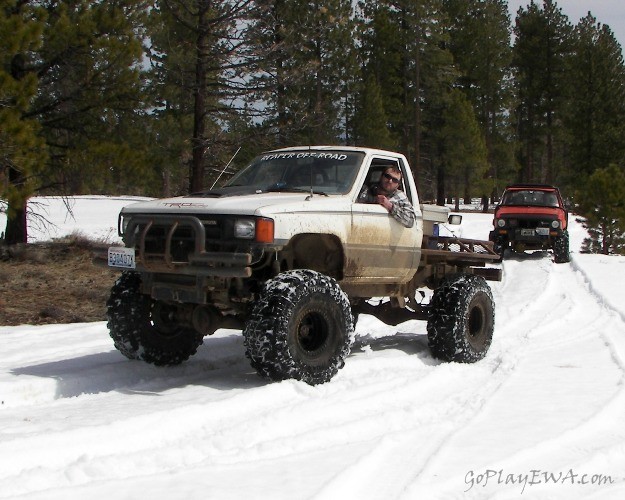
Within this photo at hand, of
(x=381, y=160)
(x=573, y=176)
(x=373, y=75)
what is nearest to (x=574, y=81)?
(x=573, y=176)

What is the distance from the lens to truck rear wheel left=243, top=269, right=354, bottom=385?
557 cm

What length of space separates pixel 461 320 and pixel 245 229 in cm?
264

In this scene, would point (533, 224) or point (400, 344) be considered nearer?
point (400, 344)

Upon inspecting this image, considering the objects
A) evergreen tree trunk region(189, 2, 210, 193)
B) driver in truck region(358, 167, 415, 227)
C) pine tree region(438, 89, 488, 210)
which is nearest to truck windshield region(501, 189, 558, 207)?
evergreen tree trunk region(189, 2, 210, 193)

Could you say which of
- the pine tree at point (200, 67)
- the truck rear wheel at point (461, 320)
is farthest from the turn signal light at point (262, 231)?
the pine tree at point (200, 67)

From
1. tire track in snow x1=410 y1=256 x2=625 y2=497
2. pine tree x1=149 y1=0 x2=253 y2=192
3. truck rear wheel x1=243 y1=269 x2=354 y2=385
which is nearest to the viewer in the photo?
tire track in snow x1=410 y1=256 x2=625 y2=497

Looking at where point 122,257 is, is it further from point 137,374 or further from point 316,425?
point 316,425

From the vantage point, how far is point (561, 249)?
58.9 feet

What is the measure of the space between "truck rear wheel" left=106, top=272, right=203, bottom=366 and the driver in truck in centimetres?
207

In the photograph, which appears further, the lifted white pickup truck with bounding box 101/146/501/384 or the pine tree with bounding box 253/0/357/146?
the pine tree with bounding box 253/0/357/146

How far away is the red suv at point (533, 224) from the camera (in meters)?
18.2

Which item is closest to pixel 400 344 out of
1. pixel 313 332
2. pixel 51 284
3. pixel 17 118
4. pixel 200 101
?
pixel 313 332

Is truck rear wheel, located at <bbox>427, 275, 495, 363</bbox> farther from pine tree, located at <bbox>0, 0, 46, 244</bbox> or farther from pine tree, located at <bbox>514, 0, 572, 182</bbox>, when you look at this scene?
pine tree, located at <bbox>514, 0, 572, 182</bbox>

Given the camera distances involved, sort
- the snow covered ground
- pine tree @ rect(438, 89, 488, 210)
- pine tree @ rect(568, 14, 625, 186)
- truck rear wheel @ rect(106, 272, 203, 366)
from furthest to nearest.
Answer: pine tree @ rect(438, 89, 488, 210), pine tree @ rect(568, 14, 625, 186), truck rear wheel @ rect(106, 272, 203, 366), the snow covered ground
